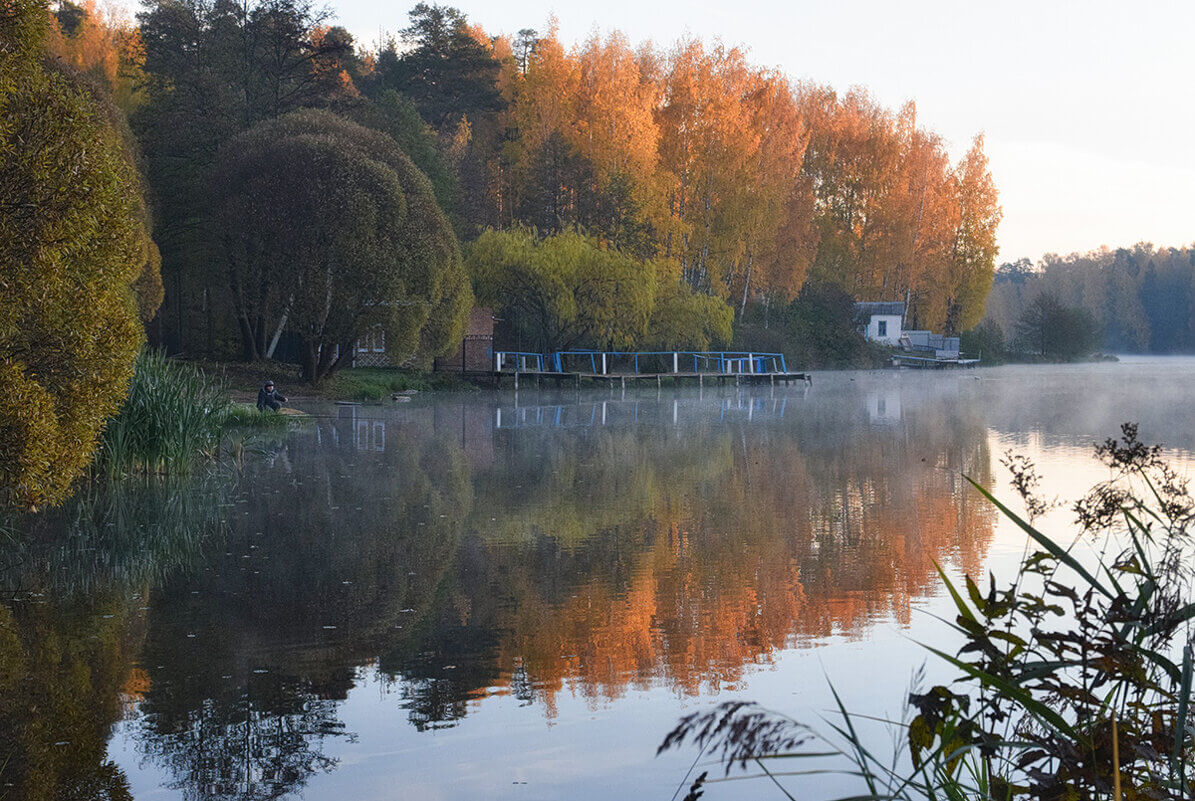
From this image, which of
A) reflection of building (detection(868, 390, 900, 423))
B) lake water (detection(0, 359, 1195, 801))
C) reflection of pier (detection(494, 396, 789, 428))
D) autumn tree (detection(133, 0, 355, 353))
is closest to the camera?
lake water (detection(0, 359, 1195, 801))

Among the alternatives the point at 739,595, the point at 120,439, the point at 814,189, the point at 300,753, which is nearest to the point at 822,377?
the point at 814,189

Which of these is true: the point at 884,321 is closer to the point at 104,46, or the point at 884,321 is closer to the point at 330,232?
the point at 104,46

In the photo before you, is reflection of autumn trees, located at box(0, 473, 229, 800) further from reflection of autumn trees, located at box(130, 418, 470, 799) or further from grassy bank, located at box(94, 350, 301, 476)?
grassy bank, located at box(94, 350, 301, 476)

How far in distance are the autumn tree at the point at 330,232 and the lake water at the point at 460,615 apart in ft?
46.0

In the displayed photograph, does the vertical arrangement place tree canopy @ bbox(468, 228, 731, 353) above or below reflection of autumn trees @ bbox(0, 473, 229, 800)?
above

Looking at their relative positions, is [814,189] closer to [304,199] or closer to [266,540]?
[304,199]

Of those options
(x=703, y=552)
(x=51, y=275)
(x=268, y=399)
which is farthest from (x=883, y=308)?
(x=51, y=275)

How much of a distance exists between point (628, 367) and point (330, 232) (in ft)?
61.3

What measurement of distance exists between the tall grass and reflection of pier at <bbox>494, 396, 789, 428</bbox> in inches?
428

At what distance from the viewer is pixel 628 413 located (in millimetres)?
32219

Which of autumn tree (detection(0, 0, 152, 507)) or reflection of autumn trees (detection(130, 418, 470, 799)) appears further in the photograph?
autumn tree (detection(0, 0, 152, 507))

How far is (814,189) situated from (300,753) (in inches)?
2777

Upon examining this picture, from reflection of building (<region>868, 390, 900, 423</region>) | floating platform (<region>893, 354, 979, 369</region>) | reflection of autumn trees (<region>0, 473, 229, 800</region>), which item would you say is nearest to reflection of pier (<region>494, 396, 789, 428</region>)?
reflection of building (<region>868, 390, 900, 423</region>)

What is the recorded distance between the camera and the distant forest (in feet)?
458
